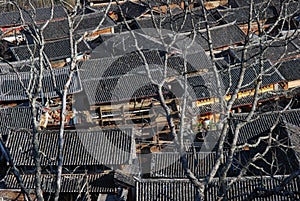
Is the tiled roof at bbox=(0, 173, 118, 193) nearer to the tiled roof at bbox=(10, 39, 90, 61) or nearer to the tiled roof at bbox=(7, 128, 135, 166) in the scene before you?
the tiled roof at bbox=(7, 128, 135, 166)

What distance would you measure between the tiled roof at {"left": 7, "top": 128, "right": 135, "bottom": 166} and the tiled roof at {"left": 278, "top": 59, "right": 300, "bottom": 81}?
26.2 ft

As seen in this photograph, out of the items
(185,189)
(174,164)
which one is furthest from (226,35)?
(185,189)

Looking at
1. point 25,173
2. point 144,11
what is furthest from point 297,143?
point 144,11

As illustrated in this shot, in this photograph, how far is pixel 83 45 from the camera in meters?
24.9

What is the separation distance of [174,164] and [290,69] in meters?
8.43

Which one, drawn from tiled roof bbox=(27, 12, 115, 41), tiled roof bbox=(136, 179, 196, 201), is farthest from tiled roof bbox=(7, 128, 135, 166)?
tiled roof bbox=(27, 12, 115, 41)

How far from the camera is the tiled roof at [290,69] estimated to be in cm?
1973

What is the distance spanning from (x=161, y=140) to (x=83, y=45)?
30.9 feet

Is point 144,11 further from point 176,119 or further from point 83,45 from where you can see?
point 176,119

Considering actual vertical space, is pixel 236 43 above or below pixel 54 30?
below

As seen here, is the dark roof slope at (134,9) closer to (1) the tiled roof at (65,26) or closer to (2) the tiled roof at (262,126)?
(1) the tiled roof at (65,26)

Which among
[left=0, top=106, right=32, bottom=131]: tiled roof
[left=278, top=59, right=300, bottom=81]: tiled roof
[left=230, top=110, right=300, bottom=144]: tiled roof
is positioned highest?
[left=278, top=59, right=300, bottom=81]: tiled roof

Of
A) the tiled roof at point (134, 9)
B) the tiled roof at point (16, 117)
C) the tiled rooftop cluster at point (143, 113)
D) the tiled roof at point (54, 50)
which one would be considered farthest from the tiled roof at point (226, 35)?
the tiled roof at point (16, 117)

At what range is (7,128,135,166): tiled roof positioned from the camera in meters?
14.5
